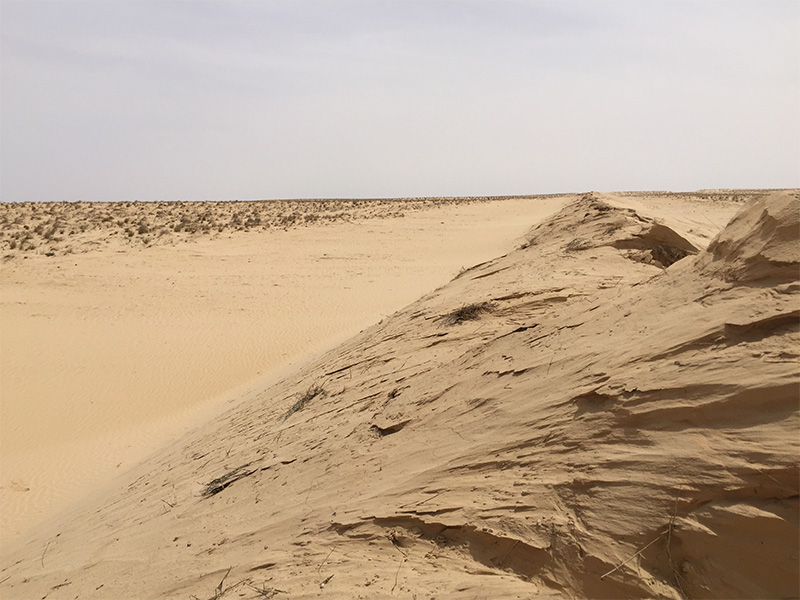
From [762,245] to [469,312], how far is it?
123 inches

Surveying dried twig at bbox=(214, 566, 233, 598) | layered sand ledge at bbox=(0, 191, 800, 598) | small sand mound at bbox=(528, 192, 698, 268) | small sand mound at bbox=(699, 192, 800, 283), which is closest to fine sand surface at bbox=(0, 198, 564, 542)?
layered sand ledge at bbox=(0, 191, 800, 598)

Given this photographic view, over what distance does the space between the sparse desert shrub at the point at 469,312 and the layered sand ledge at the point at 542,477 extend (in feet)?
1.85

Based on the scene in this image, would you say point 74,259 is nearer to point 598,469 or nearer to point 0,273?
point 0,273

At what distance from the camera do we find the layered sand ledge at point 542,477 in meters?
2.70

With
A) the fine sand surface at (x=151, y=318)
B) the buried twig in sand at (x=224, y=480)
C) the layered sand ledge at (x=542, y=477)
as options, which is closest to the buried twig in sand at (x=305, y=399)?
the layered sand ledge at (x=542, y=477)

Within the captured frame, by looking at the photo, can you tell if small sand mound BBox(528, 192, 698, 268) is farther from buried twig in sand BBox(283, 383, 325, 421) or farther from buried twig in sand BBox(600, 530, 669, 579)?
buried twig in sand BBox(600, 530, 669, 579)

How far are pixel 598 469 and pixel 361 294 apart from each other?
45.4 ft

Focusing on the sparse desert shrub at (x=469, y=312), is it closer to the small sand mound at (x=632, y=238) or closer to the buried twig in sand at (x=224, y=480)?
the small sand mound at (x=632, y=238)

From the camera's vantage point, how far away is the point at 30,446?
30.5 ft

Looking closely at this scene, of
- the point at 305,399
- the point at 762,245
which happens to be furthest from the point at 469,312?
the point at 762,245

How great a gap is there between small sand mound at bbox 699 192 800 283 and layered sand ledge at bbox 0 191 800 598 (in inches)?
0.5

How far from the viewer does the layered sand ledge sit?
2.70 metres

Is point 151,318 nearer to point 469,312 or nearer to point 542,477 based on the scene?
point 469,312

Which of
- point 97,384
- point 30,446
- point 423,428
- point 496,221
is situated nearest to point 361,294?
point 97,384
